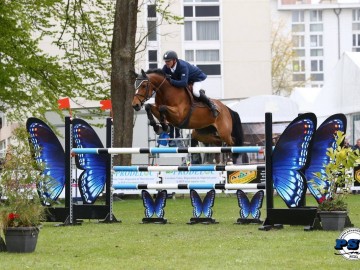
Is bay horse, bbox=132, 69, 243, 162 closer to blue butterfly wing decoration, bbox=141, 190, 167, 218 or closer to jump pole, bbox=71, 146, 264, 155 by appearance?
jump pole, bbox=71, 146, 264, 155

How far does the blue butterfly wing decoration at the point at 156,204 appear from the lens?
46.3ft

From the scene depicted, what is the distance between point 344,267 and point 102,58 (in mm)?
21564

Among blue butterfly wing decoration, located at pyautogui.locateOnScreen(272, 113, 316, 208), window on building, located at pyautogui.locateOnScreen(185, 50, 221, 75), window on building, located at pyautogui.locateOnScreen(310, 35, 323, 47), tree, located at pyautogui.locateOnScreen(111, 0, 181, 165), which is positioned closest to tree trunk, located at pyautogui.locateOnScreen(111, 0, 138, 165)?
tree, located at pyautogui.locateOnScreen(111, 0, 181, 165)

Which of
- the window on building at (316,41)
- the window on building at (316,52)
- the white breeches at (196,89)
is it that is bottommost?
the white breeches at (196,89)

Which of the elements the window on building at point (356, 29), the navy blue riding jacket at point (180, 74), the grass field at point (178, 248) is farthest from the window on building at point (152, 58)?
the window on building at point (356, 29)

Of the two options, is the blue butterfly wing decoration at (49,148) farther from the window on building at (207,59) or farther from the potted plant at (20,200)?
the window on building at (207,59)

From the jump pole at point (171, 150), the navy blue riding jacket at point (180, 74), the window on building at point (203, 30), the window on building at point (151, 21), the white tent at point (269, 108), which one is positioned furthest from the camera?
the window on building at point (203, 30)

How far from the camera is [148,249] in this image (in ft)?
32.8

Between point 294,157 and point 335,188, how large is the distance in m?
0.95

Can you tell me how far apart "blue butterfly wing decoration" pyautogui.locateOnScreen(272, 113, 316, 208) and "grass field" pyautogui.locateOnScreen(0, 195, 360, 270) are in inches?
20.4

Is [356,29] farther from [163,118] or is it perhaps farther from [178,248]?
[178,248]

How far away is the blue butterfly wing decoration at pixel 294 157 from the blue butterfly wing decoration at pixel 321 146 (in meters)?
0.22

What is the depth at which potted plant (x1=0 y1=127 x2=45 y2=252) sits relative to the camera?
9758mm

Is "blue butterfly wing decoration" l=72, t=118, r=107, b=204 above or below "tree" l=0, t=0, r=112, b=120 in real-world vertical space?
below
